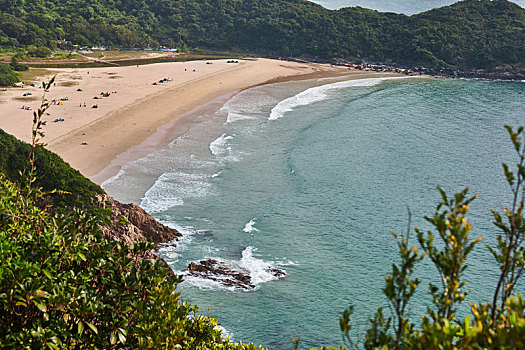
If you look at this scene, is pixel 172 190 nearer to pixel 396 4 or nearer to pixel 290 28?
pixel 290 28

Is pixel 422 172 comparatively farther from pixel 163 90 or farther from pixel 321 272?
pixel 163 90

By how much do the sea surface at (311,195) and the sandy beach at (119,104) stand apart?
2.67 metres

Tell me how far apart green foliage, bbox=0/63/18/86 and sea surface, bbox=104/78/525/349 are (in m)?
25.1

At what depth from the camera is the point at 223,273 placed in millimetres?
20594

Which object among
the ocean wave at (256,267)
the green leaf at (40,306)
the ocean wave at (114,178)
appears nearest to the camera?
the green leaf at (40,306)

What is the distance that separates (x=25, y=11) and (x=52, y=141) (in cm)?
8063

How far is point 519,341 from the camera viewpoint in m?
3.91

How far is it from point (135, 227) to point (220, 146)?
19.0 metres

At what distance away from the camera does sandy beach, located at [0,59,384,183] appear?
36.0 m

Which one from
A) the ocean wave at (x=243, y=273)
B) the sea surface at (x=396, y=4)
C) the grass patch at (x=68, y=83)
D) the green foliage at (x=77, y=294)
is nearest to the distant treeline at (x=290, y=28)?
the sea surface at (x=396, y=4)

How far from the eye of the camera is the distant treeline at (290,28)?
323ft

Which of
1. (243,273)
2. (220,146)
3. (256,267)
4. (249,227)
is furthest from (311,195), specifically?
(220,146)

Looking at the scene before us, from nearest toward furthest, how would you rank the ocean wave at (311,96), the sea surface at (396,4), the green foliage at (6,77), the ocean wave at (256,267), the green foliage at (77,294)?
the green foliage at (77,294) → the ocean wave at (256,267) → the ocean wave at (311,96) → the green foliage at (6,77) → the sea surface at (396,4)

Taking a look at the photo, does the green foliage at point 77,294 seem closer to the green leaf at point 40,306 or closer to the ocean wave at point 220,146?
the green leaf at point 40,306
